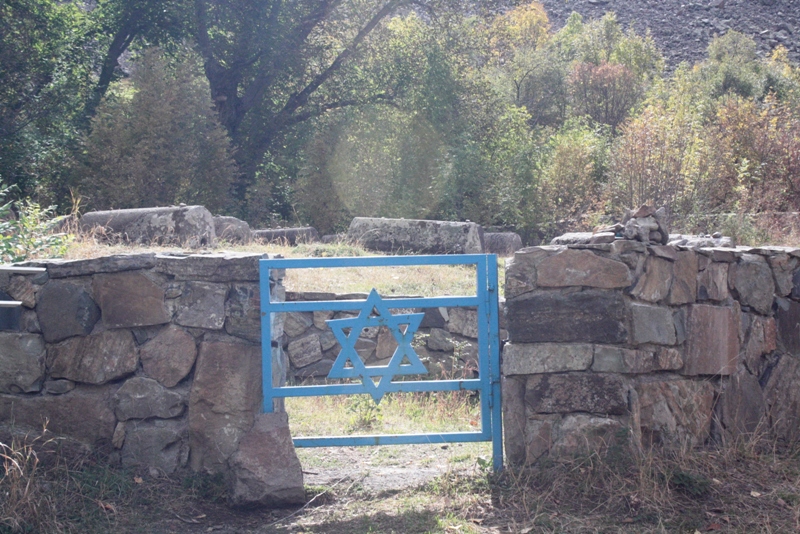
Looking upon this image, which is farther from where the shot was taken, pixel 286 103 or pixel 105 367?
pixel 286 103

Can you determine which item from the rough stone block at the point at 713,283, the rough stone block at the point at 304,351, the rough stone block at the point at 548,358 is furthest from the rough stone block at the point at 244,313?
the rough stone block at the point at 304,351

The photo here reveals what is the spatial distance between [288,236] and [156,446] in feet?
24.0

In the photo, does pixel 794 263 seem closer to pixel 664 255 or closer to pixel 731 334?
pixel 731 334

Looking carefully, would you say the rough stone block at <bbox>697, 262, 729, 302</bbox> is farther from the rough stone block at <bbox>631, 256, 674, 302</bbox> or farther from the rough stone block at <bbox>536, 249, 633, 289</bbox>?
the rough stone block at <bbox>536, 249, 633, 289</bbox>

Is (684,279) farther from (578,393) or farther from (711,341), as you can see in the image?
(578,393)

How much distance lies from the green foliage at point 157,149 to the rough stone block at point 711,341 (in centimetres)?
1057

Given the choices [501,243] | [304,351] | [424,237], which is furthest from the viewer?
[501,243]

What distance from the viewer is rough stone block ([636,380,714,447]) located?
3773 millimetres

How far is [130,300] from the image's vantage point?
12.7 ft

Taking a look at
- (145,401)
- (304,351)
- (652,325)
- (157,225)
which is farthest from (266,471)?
(157,225)

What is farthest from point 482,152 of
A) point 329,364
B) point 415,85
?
point 329,364

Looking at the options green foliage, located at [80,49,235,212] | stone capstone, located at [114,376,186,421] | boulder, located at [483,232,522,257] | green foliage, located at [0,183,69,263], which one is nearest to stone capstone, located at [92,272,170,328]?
stone capstone, located at [114,376,186,421]

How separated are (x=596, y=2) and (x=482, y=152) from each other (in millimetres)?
30965

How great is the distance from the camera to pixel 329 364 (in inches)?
267
